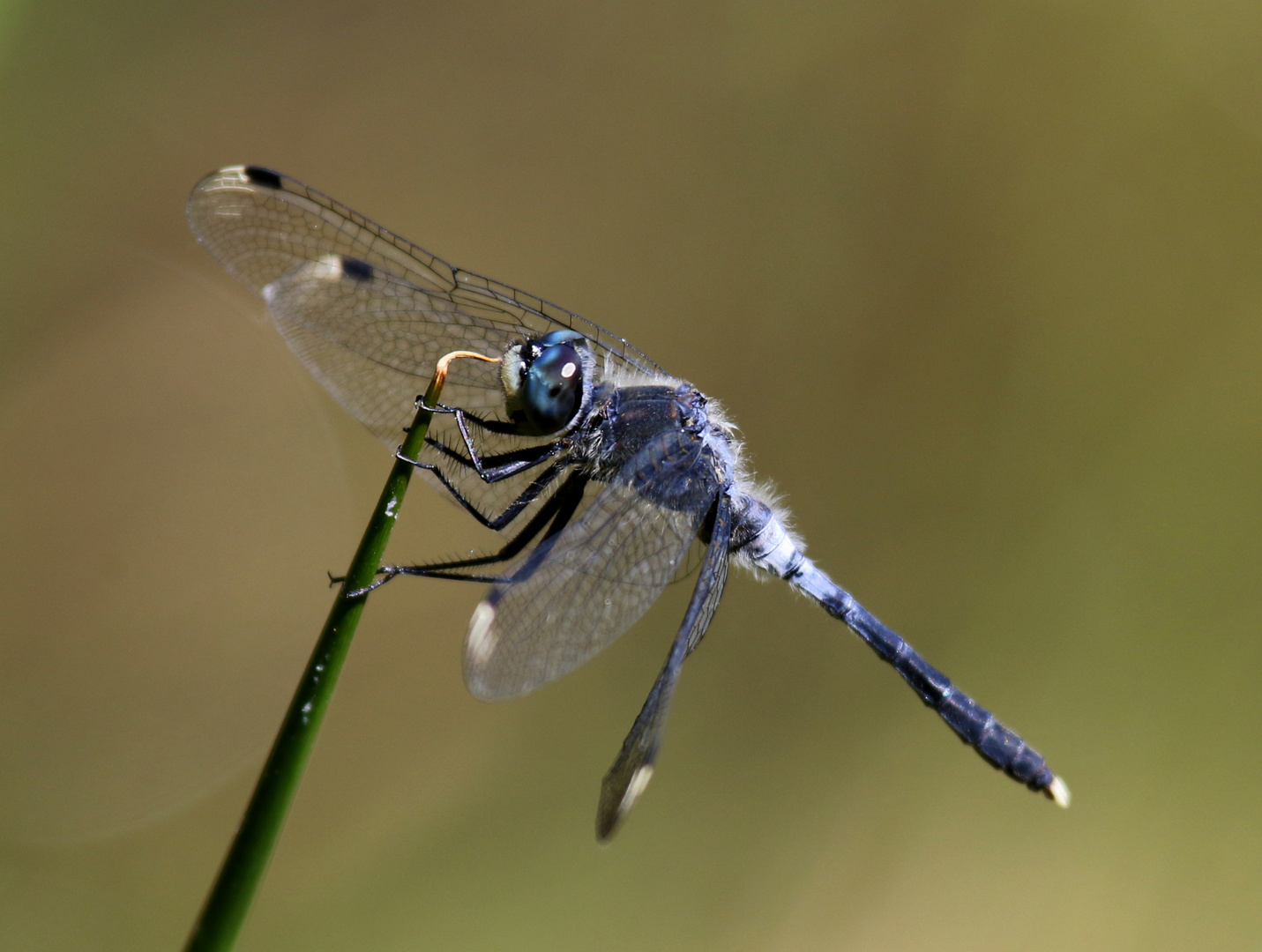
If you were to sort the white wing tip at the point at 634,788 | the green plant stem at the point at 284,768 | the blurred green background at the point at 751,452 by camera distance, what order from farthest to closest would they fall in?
the blurred green background at the point at 751,452 < the white wing tip at the point at 634,788 < the green plant stem at the point at 284,768

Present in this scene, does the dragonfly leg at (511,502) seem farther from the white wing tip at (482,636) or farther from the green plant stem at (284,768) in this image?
the green plant stem at (284,768)

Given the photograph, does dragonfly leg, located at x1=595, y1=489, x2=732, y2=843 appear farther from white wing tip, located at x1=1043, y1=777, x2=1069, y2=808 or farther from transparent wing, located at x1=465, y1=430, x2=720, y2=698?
white wing tip, located at x1=1043, y1=777, x2=1069, y2=808

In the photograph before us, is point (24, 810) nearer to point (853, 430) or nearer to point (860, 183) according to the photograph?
point (853, 430)

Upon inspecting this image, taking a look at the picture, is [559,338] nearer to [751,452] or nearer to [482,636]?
[482,636]

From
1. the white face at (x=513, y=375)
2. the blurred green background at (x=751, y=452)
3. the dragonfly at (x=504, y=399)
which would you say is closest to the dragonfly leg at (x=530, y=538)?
the dragonfly at (x=504, y=399)

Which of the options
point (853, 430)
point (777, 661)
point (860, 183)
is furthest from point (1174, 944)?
point (860, 183)

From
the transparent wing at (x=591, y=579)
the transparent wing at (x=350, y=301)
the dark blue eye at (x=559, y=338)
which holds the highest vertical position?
the dark blue eye at (x=559, y=338)

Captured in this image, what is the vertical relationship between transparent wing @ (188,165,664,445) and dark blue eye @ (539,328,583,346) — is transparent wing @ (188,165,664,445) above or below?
below

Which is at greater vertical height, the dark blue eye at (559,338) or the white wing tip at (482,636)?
the dark blue eye at (559,338)

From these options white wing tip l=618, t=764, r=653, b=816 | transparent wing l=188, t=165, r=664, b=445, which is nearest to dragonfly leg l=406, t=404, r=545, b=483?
transparent wing l=188, t=165, r=664, b=445
